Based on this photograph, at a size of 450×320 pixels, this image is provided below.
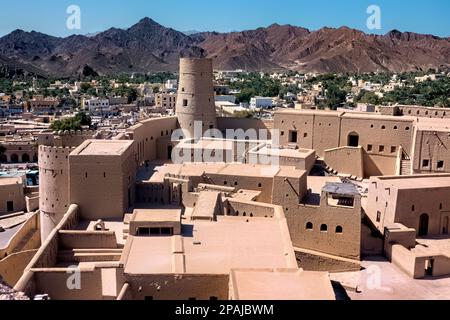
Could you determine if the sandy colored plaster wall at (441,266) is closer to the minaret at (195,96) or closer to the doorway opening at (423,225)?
the doorway opening at (423,225)

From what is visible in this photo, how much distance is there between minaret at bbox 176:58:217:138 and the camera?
100 feet

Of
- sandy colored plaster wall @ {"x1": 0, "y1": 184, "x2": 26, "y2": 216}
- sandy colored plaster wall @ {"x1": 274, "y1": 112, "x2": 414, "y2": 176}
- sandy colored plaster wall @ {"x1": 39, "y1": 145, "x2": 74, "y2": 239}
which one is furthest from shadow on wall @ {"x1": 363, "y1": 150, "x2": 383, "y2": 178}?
sandy colored plaster wall @ {"x1": 0, "y1": 184, "x2": 26, "y2": 216}

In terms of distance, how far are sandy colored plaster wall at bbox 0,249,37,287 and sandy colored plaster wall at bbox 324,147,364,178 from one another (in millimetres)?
15503

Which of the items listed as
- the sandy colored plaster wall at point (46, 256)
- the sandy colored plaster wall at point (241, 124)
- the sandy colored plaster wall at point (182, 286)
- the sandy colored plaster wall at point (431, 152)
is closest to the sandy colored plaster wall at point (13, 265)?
the sandy colored plaster wall at point (46, 256)

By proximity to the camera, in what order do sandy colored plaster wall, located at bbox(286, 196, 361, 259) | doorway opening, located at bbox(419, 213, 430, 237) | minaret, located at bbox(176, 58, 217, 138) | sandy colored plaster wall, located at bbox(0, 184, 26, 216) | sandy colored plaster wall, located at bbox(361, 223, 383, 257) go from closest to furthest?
sandy colored plaster wall, located at bbox(286, 196, 361, 259) → sandy colored plaster wall, located at bbox(361, 223, 383, 257) → doorway opening, located at bbox(419, 213, 430, 237) → minaret, located at bbox(176, 58, 217, 138) → sandy colored plaster wall, located at bbox(0, 184, 26, 216)

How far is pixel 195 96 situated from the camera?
1206 inches

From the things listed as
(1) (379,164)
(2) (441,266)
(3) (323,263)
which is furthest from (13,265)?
(1) (379,164)

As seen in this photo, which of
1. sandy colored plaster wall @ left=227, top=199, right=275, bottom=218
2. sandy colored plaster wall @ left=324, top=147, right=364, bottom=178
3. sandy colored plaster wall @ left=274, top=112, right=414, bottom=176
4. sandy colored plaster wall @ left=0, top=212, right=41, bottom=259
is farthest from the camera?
sandy colored plaster wall @ left=324, top=147, right=364, bottom=178

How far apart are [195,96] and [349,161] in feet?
30.8

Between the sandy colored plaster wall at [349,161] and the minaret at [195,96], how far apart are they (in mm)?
7586

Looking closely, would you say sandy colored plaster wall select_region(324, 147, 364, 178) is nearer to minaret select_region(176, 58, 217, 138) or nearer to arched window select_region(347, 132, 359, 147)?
arched window select_region(347, 132, 359, 147)

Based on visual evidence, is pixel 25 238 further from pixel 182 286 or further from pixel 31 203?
pixel 182 286
